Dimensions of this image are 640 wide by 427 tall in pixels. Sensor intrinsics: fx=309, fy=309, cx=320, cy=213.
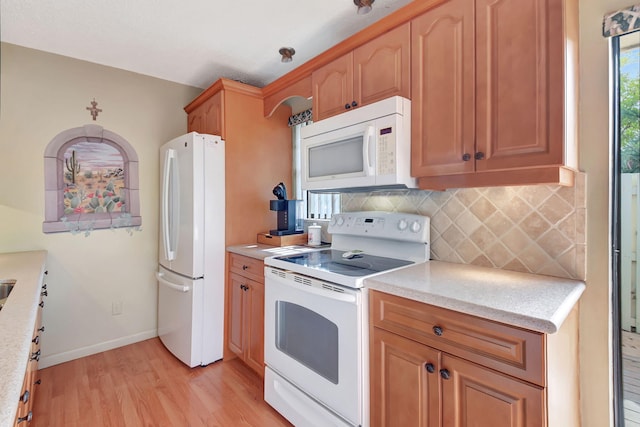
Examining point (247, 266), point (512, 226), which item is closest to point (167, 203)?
point (247, 266)

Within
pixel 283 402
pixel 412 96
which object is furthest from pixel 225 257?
pixel 412 96

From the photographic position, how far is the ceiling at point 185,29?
5.89 feet

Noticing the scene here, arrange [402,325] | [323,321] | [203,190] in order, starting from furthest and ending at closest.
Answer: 1. [203,190]
2. [323,321]
3. [402,325]

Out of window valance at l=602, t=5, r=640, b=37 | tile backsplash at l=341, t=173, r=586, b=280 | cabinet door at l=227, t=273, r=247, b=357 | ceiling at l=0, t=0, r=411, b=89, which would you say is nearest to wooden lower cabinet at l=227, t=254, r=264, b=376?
cabinet door at l=227, t=273, r=247, b=357

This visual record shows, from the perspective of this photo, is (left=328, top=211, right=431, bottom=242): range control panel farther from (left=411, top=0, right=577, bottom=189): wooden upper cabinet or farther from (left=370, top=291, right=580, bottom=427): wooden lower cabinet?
(left=370, top=291, right=580, bottom=427): wooden lower cabinet

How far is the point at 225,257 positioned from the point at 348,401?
4.85ft

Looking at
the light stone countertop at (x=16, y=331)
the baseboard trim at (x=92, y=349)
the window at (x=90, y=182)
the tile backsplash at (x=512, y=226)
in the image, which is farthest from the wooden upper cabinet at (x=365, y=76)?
the baseboard trim at (x=92, y=349)

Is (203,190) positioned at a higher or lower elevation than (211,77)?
lower

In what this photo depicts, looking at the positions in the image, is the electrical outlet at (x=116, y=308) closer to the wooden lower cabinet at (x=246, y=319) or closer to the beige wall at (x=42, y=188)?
the beige wall at (x=42, y=188)

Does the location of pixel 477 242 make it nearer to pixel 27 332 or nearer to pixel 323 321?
pixel 323 321

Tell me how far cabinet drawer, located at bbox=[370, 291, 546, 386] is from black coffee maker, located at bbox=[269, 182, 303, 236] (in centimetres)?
135

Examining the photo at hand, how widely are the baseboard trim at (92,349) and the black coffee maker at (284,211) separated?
153 cm

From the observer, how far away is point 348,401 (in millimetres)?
1399

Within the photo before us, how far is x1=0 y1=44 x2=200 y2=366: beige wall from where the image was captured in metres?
2.26
